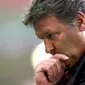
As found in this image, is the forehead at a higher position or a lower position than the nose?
higher

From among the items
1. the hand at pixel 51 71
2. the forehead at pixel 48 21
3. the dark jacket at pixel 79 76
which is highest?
the forehead at pixel 48 21

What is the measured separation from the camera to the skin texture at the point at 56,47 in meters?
1.37

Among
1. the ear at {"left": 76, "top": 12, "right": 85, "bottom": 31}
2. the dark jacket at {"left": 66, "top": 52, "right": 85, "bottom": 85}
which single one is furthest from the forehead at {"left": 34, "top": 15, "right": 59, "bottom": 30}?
the dark jacket at {"left": 66, "top": 52, "right": 85, "bottom": 85}

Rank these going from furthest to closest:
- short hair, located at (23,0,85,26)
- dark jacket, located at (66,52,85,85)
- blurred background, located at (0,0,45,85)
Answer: blurred background, located at (0,0,45,85)
short hair, located at (23,0,85,26)
dark jacket, located at (66,52,85,85)

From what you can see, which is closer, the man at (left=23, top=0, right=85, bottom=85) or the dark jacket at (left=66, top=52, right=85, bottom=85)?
the dark jacket at (left=66, top=52, right=85, bottom=85)

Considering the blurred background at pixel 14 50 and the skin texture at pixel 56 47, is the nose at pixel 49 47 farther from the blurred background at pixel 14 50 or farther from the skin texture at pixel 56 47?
the blurred background at pixel 14 50

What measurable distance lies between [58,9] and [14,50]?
1720mm

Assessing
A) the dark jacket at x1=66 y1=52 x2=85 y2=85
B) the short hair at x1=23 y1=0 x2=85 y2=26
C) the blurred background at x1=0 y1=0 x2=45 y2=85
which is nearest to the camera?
the dark jacket at x1=66 y1=52 x2=85 y2=85

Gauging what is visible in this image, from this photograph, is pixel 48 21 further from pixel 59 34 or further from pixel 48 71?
pixel 48 71

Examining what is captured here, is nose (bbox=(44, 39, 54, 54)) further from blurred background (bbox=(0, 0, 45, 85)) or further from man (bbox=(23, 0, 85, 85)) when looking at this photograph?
blurred background (bbox=(0, 0, 45, 85))

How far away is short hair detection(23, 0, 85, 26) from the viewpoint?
53.9 inches

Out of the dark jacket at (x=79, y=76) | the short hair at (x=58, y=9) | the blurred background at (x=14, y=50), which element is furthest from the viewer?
the blurred background at (x=14, y=50)

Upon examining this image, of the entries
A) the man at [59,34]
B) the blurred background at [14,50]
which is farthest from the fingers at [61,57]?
the blurred background at [14,50]

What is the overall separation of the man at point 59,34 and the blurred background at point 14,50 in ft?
5.00
